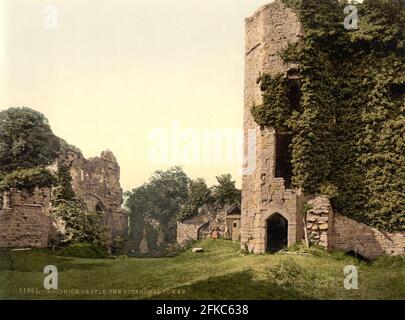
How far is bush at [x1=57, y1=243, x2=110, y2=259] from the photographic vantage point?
19969mm

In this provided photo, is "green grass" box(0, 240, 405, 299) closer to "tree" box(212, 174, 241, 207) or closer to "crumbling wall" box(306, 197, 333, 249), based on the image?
"crumbling wall" box(306, 197, 333, 249)

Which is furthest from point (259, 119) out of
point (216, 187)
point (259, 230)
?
point (216, 187)

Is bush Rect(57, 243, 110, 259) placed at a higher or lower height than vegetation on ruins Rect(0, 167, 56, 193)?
lower

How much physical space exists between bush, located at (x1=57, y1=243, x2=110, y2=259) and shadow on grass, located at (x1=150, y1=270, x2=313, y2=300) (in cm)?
946

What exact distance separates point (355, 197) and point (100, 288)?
34.1 ft

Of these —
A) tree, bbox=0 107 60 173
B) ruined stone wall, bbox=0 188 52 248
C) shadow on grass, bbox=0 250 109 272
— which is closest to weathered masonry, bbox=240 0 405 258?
shadow on grass, bbox=0 250 109 272

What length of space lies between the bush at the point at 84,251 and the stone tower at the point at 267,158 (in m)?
6.17

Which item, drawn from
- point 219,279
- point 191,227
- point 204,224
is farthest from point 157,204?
point 219,279

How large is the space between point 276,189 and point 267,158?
125cm

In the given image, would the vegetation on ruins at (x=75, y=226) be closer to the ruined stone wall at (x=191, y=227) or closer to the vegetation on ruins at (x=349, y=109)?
the vegetation on ruins at (x=349, y=109)

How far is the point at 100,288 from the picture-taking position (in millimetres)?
12016

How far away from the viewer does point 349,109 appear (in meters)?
18.8

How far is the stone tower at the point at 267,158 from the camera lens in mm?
18016

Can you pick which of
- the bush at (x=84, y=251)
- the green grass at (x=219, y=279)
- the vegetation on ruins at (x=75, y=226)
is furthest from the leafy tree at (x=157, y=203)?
the green grass at (x=219, y=279)
